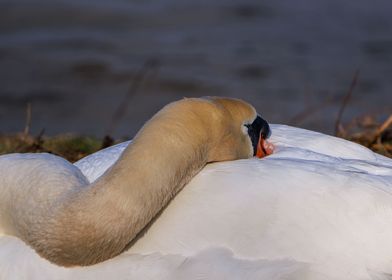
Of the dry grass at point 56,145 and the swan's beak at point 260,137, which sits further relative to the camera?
the dry grass at point 56,145

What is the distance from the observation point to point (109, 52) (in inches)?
449

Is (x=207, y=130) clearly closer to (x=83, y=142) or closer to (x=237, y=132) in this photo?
(x=237, y=132)

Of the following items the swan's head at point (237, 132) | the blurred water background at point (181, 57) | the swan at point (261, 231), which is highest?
the swan's head at point (237, 132)

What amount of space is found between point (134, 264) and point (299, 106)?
6.50 metres

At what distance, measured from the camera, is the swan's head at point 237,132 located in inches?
130

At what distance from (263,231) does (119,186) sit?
425 millimetres

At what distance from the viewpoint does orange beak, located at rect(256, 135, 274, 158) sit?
3.56 meters

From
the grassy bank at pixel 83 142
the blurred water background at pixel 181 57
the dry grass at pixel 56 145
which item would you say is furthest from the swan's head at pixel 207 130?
the blurred water background at pixel 181 57

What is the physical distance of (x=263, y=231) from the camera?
306 centimetres

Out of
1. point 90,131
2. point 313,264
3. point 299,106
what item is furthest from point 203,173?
point 299,106

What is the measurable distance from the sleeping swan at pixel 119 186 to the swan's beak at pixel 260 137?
0.19ft

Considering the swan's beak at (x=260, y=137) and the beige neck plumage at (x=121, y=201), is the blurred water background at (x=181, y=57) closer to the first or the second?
the swan's beak at (x=260, y=137)

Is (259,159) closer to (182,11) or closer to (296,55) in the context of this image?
(296,55)

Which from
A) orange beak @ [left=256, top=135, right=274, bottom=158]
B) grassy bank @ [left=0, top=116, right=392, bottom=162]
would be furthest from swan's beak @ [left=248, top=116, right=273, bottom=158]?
grassy bank @ [left=0, top=116, right=392, bottom=162]
